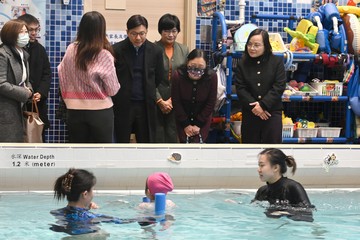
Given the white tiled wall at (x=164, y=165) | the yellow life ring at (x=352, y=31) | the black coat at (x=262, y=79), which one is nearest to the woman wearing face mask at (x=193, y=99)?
the black coat at (x=262, y=79)

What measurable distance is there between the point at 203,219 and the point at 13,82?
2.39 m

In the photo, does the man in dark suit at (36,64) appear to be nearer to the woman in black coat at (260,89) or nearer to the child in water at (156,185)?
the woman in black coat at (260,89)

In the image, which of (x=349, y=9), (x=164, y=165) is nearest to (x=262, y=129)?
(x=164, y=165)

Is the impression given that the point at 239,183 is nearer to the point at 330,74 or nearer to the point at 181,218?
the point at 181,218

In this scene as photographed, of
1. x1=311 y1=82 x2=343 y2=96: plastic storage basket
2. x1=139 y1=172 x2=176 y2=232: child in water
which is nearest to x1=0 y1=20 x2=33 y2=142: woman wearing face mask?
x1=139 y1=172 x2=176 y2=232: child in water

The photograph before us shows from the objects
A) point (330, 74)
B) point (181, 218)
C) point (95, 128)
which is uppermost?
point (330, 74)

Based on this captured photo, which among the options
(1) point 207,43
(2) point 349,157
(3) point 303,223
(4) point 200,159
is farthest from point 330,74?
(3) point 303,223

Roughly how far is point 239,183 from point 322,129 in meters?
2.48

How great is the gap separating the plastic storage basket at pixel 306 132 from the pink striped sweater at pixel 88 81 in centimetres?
298

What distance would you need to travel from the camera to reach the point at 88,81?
19.6 feet

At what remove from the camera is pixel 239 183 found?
20.7 ft

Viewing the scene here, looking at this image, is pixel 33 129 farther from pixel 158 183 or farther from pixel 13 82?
pixel 158 183

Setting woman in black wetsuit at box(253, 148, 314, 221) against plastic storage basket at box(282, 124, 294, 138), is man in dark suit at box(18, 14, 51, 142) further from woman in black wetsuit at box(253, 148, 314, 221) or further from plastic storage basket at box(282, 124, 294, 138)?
woman in black wetsuit at box(253, 148, 314, 221)

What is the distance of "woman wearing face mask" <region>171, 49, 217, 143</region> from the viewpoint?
6.90m
